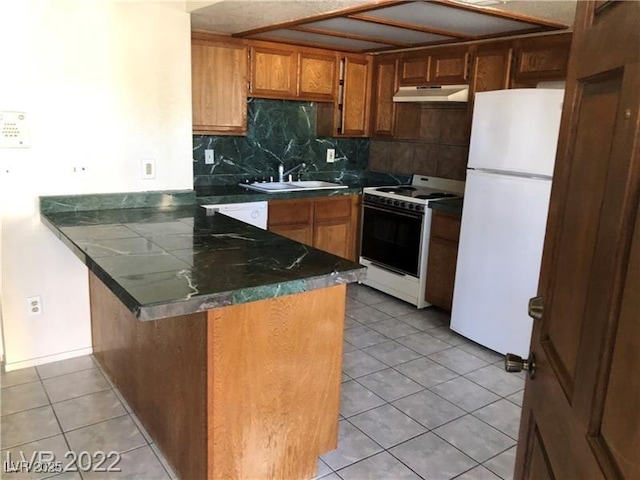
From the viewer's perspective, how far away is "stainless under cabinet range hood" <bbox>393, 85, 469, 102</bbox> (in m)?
4.02

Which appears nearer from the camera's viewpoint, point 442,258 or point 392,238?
point 442,258

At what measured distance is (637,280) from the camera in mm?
661

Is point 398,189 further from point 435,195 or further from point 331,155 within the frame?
point 331,155

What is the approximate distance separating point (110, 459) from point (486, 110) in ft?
9.54

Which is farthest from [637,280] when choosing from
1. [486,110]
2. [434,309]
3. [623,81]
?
[434,309]

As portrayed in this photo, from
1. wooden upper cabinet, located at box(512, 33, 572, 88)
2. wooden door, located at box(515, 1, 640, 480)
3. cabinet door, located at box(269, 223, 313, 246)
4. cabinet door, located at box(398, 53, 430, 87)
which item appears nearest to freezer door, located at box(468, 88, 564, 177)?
wooden upper cabinet, located at box(512, 33, 572, 88)

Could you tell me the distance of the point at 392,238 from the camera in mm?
4410

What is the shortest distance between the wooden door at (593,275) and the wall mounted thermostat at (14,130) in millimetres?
2751

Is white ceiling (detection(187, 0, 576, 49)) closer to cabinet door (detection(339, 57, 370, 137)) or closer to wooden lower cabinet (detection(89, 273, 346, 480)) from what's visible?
cabinet door (detection(339, 57, 370, 137))

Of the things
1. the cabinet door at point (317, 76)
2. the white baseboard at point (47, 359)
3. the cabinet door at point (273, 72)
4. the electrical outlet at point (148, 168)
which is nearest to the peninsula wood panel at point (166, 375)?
the white baseboard at point (47, 359)

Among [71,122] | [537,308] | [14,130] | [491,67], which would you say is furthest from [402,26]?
[537,308]

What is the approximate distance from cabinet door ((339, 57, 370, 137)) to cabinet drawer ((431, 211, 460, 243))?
1319mm

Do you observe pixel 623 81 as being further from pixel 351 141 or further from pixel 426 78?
pixel 351 141

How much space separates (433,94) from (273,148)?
1.50 meters
